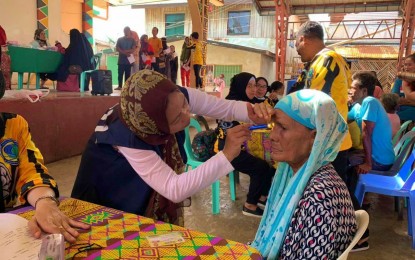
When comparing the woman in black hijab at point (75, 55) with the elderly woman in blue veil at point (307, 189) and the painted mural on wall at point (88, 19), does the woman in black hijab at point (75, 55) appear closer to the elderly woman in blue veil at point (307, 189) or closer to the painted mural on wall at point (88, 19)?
the elderly woman in blue veil at point (307, 189)

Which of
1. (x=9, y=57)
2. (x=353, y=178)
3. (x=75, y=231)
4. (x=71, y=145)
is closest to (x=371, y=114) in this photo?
(x=353, y=178)

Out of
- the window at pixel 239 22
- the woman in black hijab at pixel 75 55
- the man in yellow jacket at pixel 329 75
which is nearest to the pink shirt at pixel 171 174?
the man in yellow jacket at pixel 329 75

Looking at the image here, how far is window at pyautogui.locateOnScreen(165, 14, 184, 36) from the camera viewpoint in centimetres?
1992

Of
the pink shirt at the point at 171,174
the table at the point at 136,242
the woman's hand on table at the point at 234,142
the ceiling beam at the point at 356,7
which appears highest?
the ceiling beam at the point at 356,7

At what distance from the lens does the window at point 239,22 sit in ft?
62.9

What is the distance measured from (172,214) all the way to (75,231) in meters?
0.70

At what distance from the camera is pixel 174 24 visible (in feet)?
65.6

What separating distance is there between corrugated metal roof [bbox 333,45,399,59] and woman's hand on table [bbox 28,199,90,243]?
59.0 feet

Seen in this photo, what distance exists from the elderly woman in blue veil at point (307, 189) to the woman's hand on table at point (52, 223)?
686 mm

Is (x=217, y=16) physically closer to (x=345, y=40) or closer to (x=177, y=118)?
(x=345, y=40)

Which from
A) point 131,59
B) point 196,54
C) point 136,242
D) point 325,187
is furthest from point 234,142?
point 196,54

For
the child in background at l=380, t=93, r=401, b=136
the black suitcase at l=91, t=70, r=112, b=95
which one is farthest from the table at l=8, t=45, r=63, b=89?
the child in background at l=380, t=93, r=401, b=136

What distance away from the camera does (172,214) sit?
1.71 metres

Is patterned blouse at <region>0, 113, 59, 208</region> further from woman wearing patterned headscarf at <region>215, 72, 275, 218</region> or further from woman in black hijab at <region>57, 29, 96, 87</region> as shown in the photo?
woman in black hijab at <region>57, 29, 96, 87</region>
